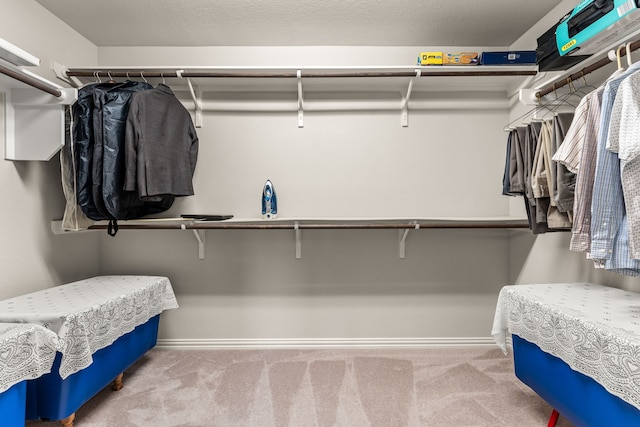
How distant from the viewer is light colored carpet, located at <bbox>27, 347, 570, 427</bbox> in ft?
5.42

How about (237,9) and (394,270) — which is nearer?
(237,9)

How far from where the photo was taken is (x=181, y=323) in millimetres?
2518

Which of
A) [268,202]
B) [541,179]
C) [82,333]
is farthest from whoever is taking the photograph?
[268,202]

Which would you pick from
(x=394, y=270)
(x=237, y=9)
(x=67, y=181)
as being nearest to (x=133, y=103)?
(x=67, y=181)

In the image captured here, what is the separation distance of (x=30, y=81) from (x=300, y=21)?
4.80ft

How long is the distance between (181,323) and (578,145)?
2549 mm

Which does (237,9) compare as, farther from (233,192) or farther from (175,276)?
(175,276)

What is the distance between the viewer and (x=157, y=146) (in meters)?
2.01

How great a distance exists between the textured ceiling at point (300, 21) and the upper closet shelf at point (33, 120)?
62cm

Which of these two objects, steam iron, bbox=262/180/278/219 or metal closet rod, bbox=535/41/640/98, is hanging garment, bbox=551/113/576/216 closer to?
metal closet rod, bbox=535/41/640/98

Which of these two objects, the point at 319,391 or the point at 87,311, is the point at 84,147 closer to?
the point at 87,311

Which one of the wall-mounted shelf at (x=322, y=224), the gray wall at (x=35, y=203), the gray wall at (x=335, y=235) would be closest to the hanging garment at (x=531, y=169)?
the wall-mounted shelf at (x=322, y=224)

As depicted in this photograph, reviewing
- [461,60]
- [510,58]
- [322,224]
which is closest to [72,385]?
[322,224]

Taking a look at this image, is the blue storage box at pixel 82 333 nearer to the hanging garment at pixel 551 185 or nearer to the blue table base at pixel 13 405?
the blue table base at pixel 13 405
